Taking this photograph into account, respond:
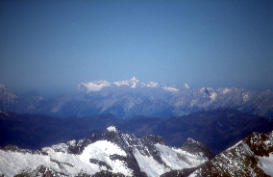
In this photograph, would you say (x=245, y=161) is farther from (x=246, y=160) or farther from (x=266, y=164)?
(x=266, y=164)

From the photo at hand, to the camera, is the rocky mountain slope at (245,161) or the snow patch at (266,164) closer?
the rocky mountain slope at (245,161)

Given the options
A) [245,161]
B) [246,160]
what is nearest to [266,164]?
[246,160]

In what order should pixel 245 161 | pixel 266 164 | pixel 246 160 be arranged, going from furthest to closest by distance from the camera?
pixel 246 160
pixel 245 161
pixel 266 164

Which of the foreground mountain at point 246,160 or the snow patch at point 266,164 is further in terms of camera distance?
the snow patch at point 266,164

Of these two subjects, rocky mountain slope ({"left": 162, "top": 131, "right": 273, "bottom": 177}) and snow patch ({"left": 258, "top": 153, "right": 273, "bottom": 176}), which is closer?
rocky mountain slope ({"left": 162, "top": 131, "right": 273, "bottom": 177})

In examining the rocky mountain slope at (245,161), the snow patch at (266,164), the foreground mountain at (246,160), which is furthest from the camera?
the snow patch at (266,164)

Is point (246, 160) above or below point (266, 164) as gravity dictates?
above

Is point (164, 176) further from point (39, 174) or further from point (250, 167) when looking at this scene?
point (39, 174)

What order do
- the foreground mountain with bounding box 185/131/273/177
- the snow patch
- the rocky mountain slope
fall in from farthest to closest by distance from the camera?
the snow patch
the foreground mountain with bounding box 185/131/273/177
the rocky mountain slope

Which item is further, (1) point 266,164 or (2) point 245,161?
(2) point 245,161

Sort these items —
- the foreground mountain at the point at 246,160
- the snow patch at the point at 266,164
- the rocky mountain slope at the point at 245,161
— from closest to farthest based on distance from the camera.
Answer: the rocky mountain slope at the point at 245,161
the foreground mountain at the point at 246,160
the snow patch at the point at 266,164

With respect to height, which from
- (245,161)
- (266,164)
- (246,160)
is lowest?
(266,164)
